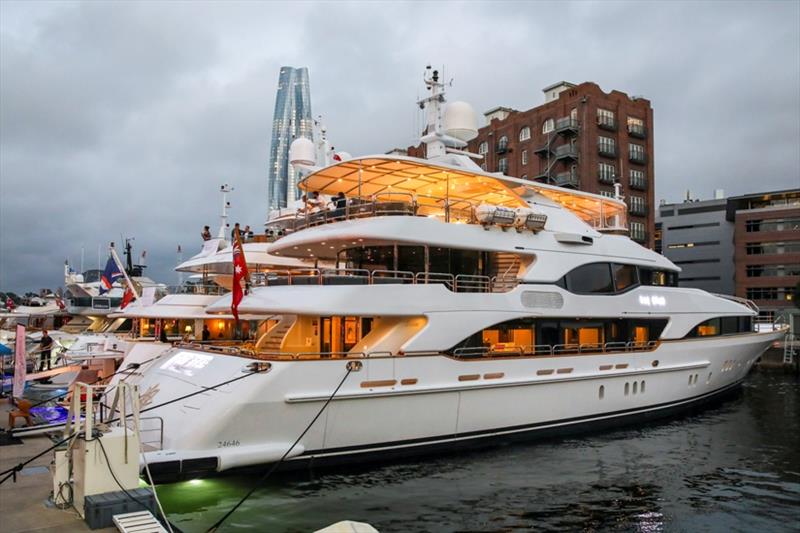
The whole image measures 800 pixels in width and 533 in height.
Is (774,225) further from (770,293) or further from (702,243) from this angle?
(702,243)

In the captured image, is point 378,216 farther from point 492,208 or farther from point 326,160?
point 326,160

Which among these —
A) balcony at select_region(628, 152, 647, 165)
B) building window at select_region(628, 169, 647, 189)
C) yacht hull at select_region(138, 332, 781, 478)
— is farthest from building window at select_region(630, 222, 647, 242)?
yacht hull at select_region(138, 332, 781, 478)

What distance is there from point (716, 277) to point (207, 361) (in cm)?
6215

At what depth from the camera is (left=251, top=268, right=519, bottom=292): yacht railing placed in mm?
13039

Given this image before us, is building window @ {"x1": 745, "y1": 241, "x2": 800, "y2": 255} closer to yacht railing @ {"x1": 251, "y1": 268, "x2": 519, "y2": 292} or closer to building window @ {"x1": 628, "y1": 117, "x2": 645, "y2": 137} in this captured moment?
building window @ {"x1": 628, "y1": 117, "x2": 645, "y2": 137}

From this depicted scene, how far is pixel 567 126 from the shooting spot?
158 ft

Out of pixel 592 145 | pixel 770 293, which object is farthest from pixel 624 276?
pixel 770 293

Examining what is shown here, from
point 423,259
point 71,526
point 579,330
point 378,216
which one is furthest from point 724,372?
point 71,526

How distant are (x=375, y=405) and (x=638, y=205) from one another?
1758 inches

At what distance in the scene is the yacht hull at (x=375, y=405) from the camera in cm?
1094

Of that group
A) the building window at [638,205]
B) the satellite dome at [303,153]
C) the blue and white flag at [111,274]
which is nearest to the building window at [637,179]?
the building window at [638,205]

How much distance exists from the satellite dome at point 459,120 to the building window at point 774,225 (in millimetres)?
45512

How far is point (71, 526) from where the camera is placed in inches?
282

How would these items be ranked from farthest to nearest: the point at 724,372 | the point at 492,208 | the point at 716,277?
the point at 716,277 → the point at 724,372 → the point at 492,208
